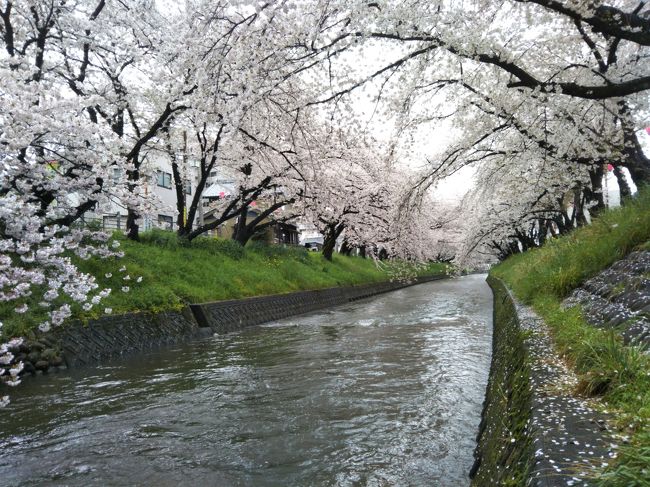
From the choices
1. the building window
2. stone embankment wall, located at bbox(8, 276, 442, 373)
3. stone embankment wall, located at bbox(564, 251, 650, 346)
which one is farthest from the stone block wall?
the building window

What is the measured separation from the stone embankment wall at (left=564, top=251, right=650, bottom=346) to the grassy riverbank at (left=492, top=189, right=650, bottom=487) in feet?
0.54

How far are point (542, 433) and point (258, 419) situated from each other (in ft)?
13.0

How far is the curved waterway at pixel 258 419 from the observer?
14.6 ft

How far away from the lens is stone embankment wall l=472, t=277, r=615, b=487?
2213 mm

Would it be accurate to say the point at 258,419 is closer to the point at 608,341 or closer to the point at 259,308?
the point at 608,341

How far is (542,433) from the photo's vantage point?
2.63 meters

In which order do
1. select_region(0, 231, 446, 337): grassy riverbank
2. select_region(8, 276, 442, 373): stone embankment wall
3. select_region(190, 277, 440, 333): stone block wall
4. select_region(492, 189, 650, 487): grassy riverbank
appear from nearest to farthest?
select_region(492, 189, 650, 487): grassy riverbank → select_region(8, 276, 442, 373): stone embankment wall → select_region(0, 231, 446, 337): grassy riverbank → select_region(190, 277, 440, 333): stone block wall

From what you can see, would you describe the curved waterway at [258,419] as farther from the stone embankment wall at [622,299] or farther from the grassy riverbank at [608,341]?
the stone embankment wall at [622,299]

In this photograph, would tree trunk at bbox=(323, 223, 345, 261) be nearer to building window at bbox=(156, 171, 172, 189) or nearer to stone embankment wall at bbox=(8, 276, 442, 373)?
stone embankment wall at bbox=(8, 276, 442, 373)

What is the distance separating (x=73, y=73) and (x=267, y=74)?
10860 millimetres

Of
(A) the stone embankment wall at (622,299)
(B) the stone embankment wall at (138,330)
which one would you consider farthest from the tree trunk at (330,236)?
(A) the stone embankment wall at (622,299)

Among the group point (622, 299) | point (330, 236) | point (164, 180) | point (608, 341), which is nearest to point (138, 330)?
point (622, 299)

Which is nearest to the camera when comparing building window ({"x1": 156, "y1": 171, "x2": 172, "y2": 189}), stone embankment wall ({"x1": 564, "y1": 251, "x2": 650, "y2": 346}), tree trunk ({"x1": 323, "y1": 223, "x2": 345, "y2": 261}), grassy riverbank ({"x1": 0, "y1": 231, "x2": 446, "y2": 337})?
stone embankment wall ({"x1": 564, "y1": 251, "x2": 650, "y2": 346})

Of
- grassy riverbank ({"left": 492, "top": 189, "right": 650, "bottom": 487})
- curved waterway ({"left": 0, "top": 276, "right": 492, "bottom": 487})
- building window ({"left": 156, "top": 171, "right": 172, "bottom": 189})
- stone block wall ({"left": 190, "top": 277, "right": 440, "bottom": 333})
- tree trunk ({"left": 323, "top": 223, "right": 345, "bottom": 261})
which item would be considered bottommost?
curved waterway ({"left": 0, "top": 276, "right": 492, "bottom": 487})
